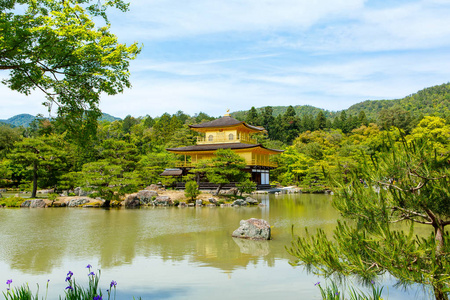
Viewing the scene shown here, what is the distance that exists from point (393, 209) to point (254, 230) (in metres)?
5.45

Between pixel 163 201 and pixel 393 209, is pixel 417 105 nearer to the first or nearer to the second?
pixel 163 201

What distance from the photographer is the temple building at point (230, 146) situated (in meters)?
26.7

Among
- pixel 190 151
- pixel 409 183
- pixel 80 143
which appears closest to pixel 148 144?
pixel 190 151

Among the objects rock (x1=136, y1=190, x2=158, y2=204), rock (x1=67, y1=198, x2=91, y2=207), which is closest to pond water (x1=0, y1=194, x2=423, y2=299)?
rock (x1=67, y1=198, x2=91, y2=207)

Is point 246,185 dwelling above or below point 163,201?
above

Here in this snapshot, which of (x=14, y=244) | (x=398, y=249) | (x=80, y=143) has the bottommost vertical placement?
(x=14, y=244)

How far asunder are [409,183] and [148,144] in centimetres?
3497

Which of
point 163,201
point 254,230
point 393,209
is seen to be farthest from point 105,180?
point 393,209

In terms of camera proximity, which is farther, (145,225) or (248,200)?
(248,200)

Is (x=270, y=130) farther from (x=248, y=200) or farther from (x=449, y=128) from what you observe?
(x=248, y=200)

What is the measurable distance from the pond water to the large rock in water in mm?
308

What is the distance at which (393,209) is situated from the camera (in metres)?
3.40

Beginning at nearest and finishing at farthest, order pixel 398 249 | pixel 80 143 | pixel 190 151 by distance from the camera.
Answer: pixel 398 249 < pixel 80 143 < pixel 190 151

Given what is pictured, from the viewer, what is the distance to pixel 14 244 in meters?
8.01
